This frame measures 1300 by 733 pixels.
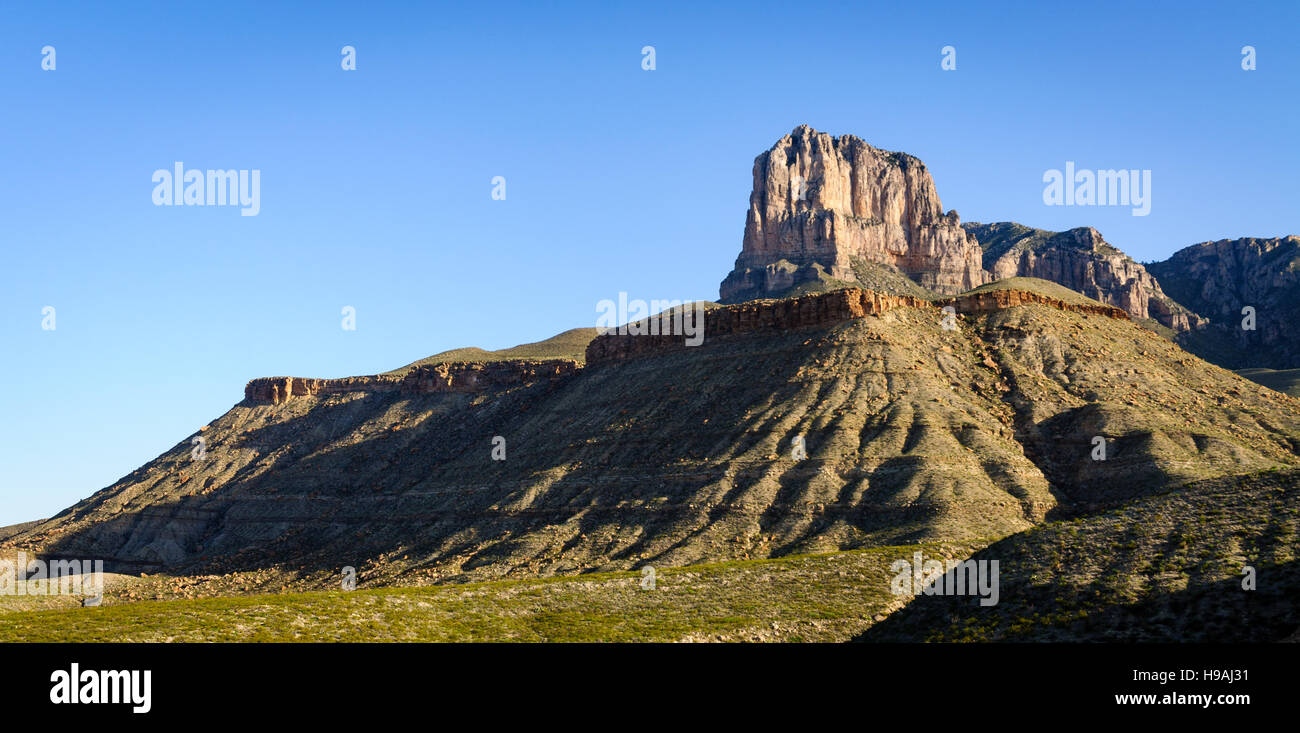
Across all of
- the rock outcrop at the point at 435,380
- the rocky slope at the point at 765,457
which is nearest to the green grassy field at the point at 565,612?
the rocky slope at the point at 765,457

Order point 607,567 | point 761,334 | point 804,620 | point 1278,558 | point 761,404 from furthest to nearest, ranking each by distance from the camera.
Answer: point 761,334
point 761,404
point 607,567
point 804,620
point 1278,558

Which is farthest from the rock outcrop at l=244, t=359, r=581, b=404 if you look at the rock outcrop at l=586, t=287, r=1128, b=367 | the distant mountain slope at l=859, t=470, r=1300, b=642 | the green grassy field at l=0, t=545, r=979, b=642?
the distant mountain slope at l=859, t=470, r=1300, b=642

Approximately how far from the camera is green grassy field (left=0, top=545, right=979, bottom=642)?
51031 mm

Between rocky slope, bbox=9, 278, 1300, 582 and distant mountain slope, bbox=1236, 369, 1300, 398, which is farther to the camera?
distant mountain slope, bbox=1236, 369, 1300, 398

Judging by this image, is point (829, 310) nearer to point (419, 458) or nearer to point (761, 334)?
point (761, 334)

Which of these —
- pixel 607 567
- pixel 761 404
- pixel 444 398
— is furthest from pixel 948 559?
pixel 444 398

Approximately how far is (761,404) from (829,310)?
1794cm

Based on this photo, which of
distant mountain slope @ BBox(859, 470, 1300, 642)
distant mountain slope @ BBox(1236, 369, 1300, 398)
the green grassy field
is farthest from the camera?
distant mountain slope @ BBox(1236, 369, 1300, 398)

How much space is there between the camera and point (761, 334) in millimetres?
120375

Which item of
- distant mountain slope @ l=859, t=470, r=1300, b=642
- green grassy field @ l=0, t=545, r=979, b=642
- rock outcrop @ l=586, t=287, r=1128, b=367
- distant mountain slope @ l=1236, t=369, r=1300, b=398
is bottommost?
green grassy field @ l=0, t=545, r=979, b=642

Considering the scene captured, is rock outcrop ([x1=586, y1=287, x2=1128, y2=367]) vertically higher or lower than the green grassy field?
higher

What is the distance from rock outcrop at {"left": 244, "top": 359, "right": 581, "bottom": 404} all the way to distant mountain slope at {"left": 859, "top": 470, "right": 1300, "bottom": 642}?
3877 inches

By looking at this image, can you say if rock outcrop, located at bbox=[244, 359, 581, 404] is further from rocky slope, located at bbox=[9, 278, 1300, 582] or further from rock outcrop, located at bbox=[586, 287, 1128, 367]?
rock outcrop, located at bbox=[586, 287, 1128, 367]

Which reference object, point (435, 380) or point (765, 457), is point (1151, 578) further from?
point (435, 380)
